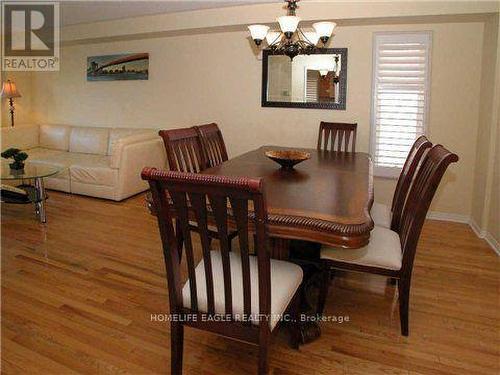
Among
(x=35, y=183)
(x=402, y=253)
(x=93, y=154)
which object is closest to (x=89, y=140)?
(x=93, y=154)

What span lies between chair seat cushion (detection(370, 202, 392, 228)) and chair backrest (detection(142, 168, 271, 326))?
1306 mm

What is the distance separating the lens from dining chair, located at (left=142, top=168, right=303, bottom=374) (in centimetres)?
124

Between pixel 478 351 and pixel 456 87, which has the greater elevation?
pixel 456 87

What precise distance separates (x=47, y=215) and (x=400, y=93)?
383 centimetres

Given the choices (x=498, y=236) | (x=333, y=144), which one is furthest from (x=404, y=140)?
(x=498, y=236)

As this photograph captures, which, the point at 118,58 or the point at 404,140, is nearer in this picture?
the point at 404,140

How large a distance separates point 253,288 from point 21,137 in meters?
5.32

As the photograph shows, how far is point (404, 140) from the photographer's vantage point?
3895 millimetres

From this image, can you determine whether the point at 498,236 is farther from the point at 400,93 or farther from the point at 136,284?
the point at 136,284

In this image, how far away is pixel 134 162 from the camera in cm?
450

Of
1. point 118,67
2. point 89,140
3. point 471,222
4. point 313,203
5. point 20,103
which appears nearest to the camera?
point 313,203

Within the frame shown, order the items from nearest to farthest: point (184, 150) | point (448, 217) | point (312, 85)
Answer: point (184, 150) → point (448, 217) → point (312, 85)

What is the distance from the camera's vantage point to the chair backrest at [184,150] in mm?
2492

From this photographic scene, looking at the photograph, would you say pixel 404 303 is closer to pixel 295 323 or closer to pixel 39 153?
pixel 295 323
